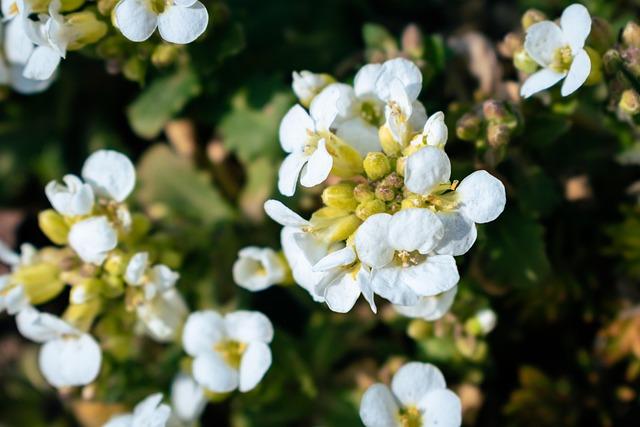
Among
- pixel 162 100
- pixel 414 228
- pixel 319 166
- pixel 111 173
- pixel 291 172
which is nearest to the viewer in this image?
pixel 414 228

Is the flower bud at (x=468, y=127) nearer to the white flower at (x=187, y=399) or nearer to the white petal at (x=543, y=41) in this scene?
the white petal at (x=543, y=41)

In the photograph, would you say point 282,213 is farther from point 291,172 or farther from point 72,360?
point 72,360

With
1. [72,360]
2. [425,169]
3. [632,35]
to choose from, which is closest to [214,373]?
[72,360]

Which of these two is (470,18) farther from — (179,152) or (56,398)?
(56,398)

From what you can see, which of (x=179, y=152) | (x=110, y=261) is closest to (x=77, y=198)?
(x=110, y=261)

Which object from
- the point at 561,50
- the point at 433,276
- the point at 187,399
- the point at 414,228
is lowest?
the point at 187,399

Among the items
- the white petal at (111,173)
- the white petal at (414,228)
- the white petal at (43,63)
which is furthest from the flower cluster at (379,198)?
the white petal at (43,63)
